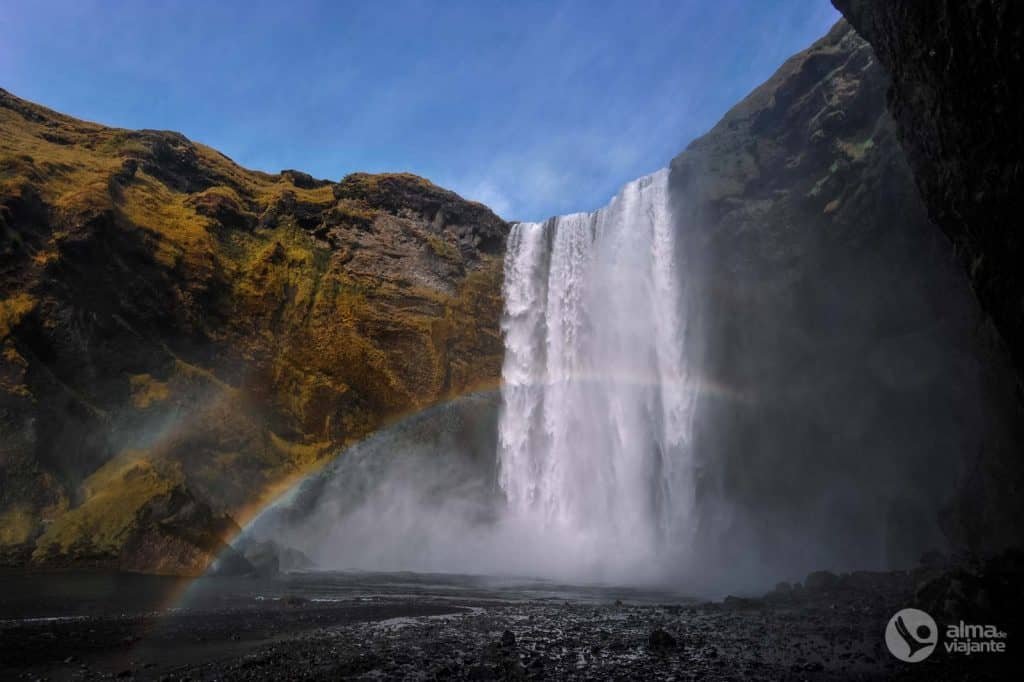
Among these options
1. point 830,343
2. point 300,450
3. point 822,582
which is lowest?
point 822,582

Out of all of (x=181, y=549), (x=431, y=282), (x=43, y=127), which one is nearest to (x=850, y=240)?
(x=431, y=282)

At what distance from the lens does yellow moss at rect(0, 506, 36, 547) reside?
20.2 metres

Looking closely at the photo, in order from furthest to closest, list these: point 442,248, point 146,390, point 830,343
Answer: point 442,248 < point 146,390 < point 830,343

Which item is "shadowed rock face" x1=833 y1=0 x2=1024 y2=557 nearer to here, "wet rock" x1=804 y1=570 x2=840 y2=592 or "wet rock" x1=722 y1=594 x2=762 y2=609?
"wet rock" x1=722 y1=594 x2=762 y2=609

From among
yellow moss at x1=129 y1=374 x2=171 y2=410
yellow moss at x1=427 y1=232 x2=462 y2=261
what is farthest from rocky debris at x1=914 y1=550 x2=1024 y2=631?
yellow moss at x1=427 y1=232 x2=462 y2=261

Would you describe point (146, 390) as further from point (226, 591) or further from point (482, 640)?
point (482, 640)

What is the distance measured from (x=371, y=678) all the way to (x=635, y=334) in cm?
2740

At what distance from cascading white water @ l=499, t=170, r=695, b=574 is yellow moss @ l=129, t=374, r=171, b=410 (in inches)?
742

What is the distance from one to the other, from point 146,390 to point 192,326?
4943 mm

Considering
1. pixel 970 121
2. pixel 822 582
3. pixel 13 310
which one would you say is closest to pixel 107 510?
pixel 13 310

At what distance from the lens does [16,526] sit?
20.7 metres

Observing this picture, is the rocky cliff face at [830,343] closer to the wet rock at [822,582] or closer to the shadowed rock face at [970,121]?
the wet rock at [822,582]

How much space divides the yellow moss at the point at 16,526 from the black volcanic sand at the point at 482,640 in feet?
22.4

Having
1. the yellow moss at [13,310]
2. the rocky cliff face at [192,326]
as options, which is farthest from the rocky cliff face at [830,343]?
the yellow moss at [13,310]
